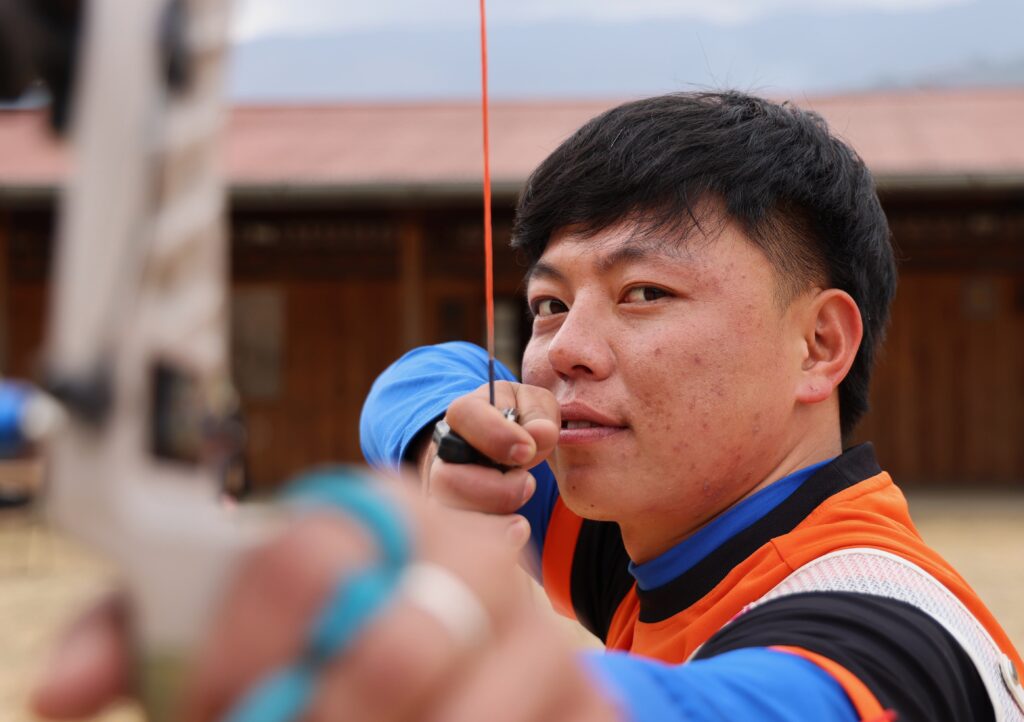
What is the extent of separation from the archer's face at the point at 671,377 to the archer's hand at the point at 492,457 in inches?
4.1

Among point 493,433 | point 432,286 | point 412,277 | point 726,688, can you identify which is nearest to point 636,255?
point 493,433

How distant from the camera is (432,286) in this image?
10836mm


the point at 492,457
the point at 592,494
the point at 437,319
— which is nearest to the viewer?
the point at 492,457

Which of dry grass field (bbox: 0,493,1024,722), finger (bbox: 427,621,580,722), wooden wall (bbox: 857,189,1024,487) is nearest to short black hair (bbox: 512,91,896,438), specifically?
finger (bbox: 427,621,580,722)

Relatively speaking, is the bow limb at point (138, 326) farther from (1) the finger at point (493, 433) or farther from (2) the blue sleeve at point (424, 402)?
(2) the blue sleeve at point (424, 402)

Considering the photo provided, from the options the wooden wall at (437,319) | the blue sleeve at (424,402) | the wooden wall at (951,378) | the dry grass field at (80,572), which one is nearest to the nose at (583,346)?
the blue sleeve at (424,402)

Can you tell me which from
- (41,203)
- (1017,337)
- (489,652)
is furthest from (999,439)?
(489,652)

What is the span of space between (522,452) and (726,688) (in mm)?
558

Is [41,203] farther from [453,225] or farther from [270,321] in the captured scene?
[453,225]

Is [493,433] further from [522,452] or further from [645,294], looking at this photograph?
[645,294]

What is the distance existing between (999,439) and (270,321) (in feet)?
26.2

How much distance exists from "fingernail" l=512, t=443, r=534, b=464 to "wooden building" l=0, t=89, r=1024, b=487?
8.26 meters

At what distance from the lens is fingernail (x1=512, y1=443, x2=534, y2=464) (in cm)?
131

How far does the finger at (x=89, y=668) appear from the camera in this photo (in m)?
0.44
